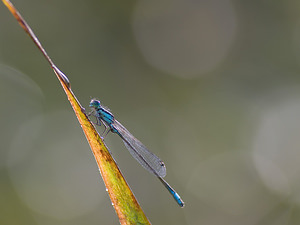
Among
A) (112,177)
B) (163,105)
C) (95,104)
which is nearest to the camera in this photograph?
(112,177)

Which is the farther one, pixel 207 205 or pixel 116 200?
pixel 207 205

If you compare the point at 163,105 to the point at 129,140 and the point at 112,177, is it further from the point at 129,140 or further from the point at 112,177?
the point at 112,177

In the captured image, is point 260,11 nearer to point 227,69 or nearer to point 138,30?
point 227,69

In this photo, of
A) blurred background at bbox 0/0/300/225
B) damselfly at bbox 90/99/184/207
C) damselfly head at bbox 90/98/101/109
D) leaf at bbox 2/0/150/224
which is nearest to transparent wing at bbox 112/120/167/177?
damselfly at bbox 90/99/184/207

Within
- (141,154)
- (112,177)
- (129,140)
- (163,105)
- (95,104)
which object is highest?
(163,105)

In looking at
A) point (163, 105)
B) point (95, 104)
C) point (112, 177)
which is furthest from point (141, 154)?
point (163, 105)

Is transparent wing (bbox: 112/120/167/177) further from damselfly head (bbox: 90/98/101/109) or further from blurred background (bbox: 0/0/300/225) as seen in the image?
blurred background (bbox: 0/0/300/225)

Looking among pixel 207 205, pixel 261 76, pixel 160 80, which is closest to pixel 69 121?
pixel 160 80
